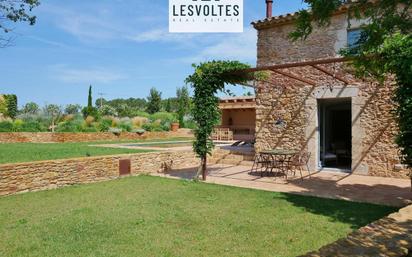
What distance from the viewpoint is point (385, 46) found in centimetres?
636

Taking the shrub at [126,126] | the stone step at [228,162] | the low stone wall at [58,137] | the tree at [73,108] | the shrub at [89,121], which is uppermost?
the tree at [73,108]

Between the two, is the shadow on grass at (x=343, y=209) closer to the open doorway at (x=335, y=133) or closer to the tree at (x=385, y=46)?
the tree at (x=385, y=46)

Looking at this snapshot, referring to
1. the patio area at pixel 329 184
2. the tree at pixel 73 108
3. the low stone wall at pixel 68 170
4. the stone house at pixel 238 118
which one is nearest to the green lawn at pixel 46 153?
the low stone wall at pixel 68 170

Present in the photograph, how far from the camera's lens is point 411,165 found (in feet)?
21.0

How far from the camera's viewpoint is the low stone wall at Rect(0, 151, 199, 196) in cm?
799

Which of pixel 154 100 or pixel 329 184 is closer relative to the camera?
pixel 329 184

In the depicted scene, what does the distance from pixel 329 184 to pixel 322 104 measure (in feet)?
11.9

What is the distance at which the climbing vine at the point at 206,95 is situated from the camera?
32.4 feet

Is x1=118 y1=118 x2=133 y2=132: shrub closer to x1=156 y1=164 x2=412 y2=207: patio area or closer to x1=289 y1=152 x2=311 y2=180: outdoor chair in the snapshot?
x1=156 y1=164 x2=412 y2=207: patio area

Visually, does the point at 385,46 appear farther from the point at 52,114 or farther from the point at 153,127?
the point at 52,114

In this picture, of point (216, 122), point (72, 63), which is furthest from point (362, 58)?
point (72, 63)

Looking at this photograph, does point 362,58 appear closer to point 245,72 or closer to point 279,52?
point 245,72

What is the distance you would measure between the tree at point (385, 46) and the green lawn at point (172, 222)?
178 centimetres

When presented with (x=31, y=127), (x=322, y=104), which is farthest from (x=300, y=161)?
(x=31, y=127)
